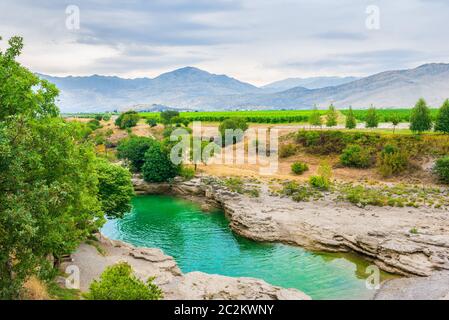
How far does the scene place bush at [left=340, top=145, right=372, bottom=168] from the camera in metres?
66.8

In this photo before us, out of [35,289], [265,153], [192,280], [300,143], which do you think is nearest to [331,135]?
[300,143]

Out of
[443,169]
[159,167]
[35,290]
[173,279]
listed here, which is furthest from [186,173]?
[35,290]

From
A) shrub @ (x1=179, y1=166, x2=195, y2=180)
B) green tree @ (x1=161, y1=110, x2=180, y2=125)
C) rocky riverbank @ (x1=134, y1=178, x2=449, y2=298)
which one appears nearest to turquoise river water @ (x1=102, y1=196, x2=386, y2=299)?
rocky riverbank @ (x1=134, y1=178, x2=449, y2=298)

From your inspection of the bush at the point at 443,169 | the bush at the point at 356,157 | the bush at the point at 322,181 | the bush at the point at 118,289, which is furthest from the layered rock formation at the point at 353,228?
the bush at the point at 118,289

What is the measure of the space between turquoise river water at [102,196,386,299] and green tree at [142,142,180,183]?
11.4m

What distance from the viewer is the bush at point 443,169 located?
55.5m

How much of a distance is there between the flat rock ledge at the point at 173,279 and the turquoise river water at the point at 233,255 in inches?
119

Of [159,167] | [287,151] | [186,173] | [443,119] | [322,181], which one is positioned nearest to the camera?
[322,181]

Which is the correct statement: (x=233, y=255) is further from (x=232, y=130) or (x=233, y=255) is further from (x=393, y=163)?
Result: (x=232, y=130)

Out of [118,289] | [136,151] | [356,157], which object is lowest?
[118,289]

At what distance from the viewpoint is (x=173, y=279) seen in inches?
1168

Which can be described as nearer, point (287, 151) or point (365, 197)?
point (365, 197)

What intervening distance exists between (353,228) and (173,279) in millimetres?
19436

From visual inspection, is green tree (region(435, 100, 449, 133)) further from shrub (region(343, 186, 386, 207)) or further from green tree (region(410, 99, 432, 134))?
shrub (region(343, 186, 386, 207))
